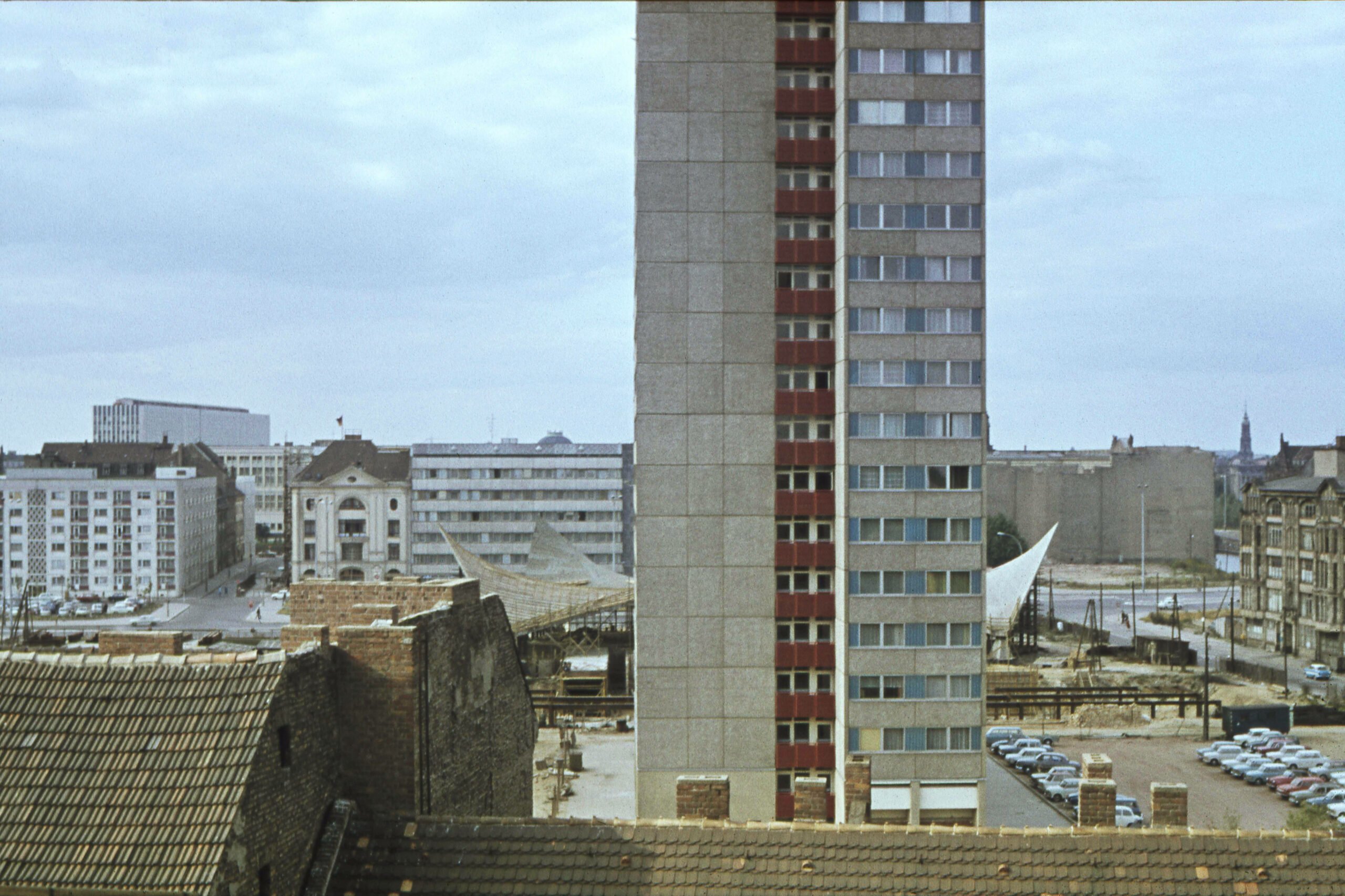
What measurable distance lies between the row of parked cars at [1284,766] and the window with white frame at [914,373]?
17453 mm

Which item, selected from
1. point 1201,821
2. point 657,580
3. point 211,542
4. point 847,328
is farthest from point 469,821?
point 211,542

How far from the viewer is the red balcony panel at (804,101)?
1110 inches

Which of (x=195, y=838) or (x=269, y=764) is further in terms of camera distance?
(x=269, y=764)

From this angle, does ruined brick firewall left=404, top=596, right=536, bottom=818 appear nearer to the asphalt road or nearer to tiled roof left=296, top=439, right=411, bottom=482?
the asphalt road

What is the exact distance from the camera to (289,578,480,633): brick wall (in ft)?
51.3

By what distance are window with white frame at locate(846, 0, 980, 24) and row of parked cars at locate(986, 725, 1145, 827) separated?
20492mm

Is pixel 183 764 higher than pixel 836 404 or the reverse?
the reverse

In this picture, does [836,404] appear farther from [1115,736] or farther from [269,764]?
[1115,736]

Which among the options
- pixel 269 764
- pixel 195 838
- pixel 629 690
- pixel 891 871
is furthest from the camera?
pixel 629 690

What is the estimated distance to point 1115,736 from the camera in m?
46.4

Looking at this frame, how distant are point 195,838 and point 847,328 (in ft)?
67.5

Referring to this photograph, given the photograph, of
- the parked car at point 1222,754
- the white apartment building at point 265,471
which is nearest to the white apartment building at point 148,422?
the white apartment building at point 265,471

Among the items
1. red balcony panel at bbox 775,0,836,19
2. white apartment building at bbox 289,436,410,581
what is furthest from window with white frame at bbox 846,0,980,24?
white apartment building at bbox 289,436,410,581

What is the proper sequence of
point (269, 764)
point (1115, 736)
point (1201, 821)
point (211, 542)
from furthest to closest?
1. point (211, 542)
2. point (1115, 736)
3. point (1201, 821)
4. point (269, 764)
